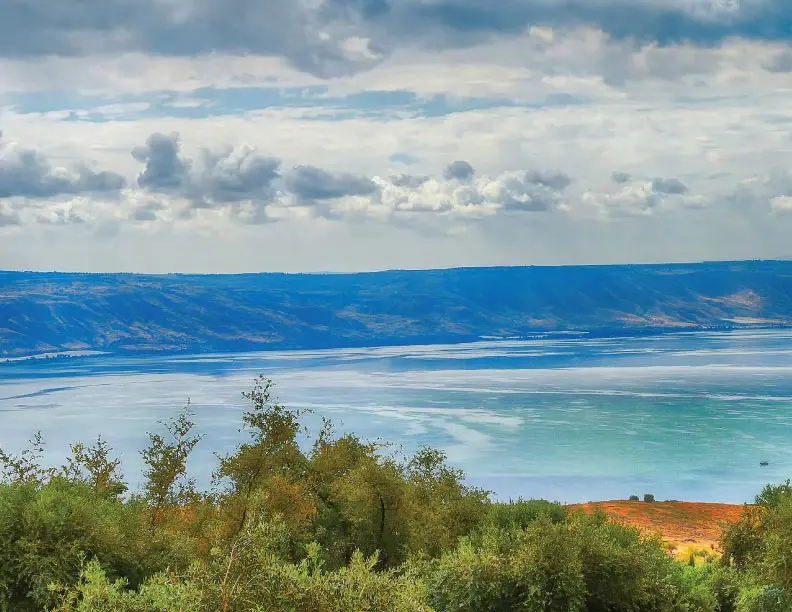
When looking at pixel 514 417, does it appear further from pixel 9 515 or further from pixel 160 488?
pixel 9 515

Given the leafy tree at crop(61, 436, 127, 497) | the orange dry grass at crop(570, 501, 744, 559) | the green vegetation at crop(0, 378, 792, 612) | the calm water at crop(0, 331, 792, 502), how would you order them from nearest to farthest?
the green vegetation at crop(0, 378, 792, 612)
the leafy tree at crop(61, 436, 127, 497)
the orange dry grass at crop(570, 501, 744, 559)
the calm water at crop(0, 331, 792, 502)

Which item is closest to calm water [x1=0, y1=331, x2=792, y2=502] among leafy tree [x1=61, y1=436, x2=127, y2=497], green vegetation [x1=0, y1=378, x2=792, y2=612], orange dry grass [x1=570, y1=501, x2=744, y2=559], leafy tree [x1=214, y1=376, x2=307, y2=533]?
orange dry grass [x1=570, y1=501, x2=744, y2=559]

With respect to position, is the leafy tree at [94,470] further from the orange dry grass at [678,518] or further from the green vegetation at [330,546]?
the orange dry grass at [678,518]

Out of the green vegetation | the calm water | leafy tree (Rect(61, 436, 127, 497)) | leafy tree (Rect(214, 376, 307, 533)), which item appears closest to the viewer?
the green vegetation

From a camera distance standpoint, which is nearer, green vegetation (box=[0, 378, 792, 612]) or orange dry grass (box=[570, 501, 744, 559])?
green vegetation (box=[0, 378, 792, 612])

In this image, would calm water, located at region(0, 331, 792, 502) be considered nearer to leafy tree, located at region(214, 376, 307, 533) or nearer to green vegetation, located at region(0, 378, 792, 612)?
leafy tree, located at region(214, 376, 307, 533)

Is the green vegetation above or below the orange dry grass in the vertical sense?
above

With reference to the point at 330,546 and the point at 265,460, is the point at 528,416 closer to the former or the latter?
the point at 265,460
